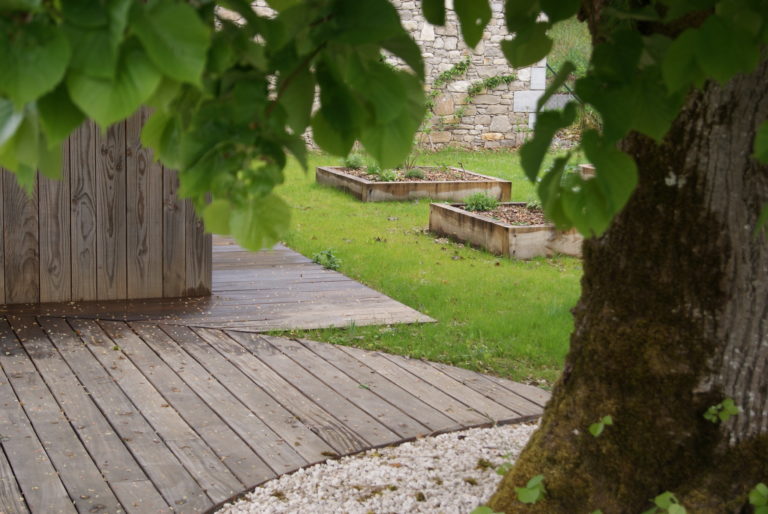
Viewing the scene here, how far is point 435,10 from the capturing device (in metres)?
1.35

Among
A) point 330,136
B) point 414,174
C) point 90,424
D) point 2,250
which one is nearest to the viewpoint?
point 330,136

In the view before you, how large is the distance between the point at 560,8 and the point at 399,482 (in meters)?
2.26

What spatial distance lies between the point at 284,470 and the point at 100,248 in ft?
8.88

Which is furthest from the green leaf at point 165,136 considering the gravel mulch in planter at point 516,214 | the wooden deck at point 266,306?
the gravel mulch in planter at point 516,214

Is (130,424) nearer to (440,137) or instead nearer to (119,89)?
(119,89)

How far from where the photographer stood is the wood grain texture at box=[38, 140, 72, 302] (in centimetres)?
541

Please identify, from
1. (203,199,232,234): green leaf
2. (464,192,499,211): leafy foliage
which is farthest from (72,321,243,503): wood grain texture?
(464,192,499,211): leafy foliage

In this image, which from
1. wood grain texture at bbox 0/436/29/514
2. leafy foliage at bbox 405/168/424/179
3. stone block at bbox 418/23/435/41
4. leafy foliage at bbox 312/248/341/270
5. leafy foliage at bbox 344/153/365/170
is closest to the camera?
wood grain texture at bbox 0/436/29/514

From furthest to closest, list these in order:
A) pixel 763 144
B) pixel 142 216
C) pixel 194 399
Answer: pixel 142 216 → pixel 194 399 → pixel 763 144

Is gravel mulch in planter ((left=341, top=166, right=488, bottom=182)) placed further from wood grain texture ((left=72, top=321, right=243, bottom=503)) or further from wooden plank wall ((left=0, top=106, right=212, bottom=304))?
wood grain texture ((left=72, top=321, right=243, bottom=503))

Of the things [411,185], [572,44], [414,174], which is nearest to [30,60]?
[411,185]

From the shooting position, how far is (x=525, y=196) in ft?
35.6

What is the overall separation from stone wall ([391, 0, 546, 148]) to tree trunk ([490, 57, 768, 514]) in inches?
481

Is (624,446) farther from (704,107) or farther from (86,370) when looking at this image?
(86,370)
